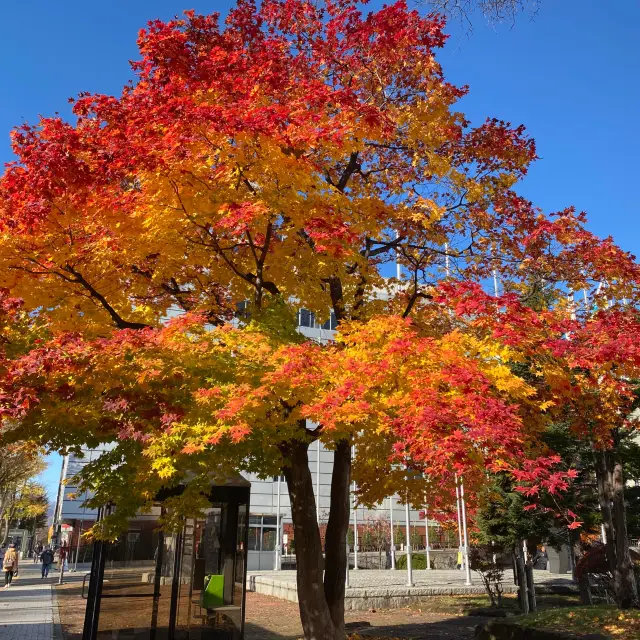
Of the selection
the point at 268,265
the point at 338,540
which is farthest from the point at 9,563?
the point at 268,265

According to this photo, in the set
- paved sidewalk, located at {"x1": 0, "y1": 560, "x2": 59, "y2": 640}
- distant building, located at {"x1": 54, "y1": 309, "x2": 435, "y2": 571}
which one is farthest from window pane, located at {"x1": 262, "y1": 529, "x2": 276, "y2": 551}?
paved sidewalk, located at {"x1": 0, "y1": 560, "x2": 59, "y2": 640}

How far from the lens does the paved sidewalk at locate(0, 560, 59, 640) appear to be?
11.4 meters

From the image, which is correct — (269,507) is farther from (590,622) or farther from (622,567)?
(590,622)

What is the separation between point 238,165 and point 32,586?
2377 cm

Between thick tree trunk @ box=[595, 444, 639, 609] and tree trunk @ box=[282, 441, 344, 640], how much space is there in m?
7.64

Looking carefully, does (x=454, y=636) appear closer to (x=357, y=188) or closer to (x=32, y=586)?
(x=357, y=188)

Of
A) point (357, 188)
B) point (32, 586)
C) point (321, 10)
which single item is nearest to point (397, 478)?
point (357, 188)

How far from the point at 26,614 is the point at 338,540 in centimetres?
978

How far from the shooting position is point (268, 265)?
9.55 metres

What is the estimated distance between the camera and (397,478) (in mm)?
10680

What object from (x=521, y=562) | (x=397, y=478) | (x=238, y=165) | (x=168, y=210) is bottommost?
(x=521, y=562)

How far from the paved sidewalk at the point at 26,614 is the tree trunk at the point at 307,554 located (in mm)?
5911

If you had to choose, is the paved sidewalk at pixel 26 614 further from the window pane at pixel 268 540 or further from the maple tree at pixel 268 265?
the window pane at pixel 268 540

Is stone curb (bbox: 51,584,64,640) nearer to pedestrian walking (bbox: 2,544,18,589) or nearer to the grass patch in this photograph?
pedestrian walking (bbox: 2,544,18,589)
